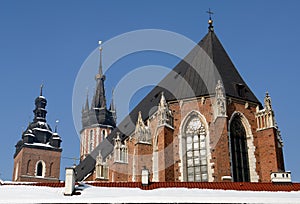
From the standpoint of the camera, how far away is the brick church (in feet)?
97.7

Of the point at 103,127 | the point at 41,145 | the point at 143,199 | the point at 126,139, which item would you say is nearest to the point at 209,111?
the point at 126,139

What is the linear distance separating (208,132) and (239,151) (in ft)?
7.69

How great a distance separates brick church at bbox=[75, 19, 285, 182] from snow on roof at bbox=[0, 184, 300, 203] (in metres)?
6.61

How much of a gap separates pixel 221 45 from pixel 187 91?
5803mm

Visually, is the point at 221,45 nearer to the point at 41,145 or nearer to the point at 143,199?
the point at 143,199

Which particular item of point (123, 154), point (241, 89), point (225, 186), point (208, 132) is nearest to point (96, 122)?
point (123, 154)

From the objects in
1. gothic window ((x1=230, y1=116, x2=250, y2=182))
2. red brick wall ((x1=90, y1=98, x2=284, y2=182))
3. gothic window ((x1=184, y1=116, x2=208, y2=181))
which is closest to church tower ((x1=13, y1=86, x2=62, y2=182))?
red brick wall ((x1=90, y1=98, x2=284, y2=182))

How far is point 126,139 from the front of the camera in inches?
1473

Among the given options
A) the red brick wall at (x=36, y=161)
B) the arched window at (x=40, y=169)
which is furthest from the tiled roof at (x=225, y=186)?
the arched window at (x=40, y=169)

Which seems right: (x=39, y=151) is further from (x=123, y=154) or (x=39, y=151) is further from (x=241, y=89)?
(x=241, y=89)

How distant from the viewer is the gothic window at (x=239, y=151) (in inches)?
1174

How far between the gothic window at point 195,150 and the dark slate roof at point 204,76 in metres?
2.13

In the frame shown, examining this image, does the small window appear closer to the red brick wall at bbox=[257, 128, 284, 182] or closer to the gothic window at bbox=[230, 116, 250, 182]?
the gothic window at bbox=[230, 116, 250, 182]

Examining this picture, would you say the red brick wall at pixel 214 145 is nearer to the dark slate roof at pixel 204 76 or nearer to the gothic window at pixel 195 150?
the gothic window at pixel 195 150
